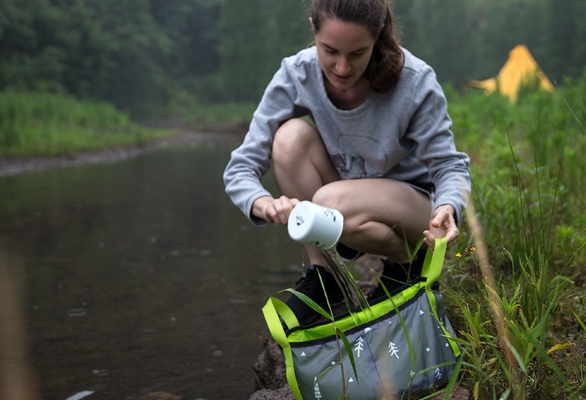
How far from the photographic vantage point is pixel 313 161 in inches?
90.5

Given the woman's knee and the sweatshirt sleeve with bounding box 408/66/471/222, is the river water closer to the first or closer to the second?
the woman's knee

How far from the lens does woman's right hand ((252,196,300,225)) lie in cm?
176

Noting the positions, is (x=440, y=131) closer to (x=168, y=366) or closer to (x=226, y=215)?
(x=168, y=366)

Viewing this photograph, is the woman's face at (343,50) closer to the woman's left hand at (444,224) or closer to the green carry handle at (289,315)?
the woman's left hand at (444,224)

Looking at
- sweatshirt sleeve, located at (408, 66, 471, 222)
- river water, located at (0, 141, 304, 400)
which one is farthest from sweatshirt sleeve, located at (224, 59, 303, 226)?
river water, located at (0, 141, 304, 400)

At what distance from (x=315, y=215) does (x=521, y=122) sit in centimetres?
444

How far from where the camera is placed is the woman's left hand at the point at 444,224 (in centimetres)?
181

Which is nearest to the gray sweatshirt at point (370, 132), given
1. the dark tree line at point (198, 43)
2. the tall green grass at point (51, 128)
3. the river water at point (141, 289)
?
the river water at point (141, 289)

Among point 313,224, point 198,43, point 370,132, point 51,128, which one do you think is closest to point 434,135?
point 370,132

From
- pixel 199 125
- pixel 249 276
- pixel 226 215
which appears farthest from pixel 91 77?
pixel 249 276

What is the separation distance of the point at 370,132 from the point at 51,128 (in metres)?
11.9

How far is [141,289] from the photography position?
325cm

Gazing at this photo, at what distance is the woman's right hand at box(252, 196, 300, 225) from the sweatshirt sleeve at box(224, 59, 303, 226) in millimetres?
70

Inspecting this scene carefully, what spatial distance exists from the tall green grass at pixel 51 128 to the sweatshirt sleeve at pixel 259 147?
28.2 ft
